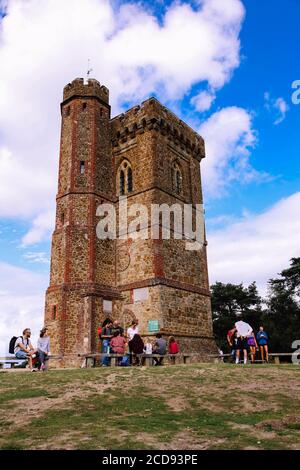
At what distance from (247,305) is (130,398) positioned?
40.8 meters

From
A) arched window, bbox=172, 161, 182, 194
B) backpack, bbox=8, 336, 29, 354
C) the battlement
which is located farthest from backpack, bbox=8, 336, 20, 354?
the battlement

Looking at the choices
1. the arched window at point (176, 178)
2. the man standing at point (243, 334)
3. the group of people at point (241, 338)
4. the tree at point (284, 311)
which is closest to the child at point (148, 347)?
the group of people at point (241, 338)

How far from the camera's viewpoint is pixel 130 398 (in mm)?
9297

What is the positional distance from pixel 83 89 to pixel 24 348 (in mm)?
18025

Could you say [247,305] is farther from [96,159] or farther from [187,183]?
[96,159]

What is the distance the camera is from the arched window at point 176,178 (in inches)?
1025

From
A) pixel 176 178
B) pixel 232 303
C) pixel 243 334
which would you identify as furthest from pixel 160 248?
pixel 232 303

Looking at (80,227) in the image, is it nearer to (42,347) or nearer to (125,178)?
(125,178)

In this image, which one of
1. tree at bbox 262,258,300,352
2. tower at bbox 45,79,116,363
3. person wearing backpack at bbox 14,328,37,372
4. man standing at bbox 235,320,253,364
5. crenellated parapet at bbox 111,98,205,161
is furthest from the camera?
tree at bbox 262,258,300,352

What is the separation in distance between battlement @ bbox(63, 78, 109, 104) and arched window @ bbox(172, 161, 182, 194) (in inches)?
250

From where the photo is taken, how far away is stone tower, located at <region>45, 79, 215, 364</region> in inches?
841

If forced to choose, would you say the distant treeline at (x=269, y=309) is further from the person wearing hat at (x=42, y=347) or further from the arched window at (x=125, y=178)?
the person wearing hat at (x=42, y=347)

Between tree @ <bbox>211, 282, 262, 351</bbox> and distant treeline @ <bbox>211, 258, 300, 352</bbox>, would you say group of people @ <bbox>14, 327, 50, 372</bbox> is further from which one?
tree @ <bbox>211, 282, 262, 351</bbox>

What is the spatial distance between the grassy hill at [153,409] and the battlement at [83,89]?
18965 millimetres
